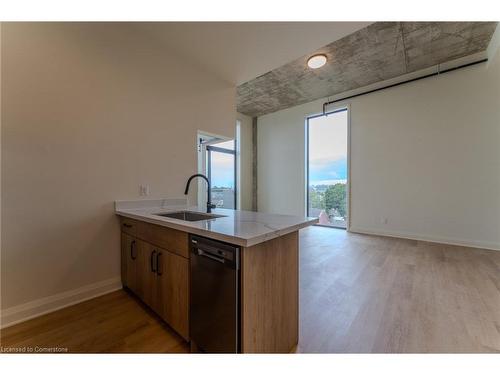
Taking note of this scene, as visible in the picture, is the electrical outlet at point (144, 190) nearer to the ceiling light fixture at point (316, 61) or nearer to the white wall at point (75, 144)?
the white wall at point (75, 144)

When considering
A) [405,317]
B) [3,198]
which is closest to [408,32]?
[405,317]

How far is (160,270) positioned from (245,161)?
5.17m

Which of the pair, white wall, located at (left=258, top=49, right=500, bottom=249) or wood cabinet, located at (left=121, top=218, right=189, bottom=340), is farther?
white wall, located at (left=258, top=49, right=500, bottom=249)

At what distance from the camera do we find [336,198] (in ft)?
16.9

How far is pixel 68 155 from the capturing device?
188 cm

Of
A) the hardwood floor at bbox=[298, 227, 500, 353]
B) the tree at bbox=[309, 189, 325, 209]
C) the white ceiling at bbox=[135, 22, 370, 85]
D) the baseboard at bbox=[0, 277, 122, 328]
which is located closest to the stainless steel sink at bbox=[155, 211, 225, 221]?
the baseboard at bbox=[0, 277, 122, 328]

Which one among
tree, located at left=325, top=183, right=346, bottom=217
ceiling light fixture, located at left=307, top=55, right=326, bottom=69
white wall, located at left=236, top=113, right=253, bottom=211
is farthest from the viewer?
white wall, located at left=236, top=113, right=253, bottom=211

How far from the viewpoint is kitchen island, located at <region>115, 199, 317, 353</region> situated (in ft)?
3.36

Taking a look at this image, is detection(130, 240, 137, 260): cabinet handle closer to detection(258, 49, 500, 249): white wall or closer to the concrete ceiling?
the concrete ceiling

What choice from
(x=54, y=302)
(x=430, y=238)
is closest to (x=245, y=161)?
(x=430, y=238)

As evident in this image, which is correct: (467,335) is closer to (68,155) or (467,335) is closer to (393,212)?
(393,212)

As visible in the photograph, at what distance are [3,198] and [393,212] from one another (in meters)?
5.59

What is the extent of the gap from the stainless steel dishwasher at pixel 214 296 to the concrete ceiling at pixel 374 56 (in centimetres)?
344

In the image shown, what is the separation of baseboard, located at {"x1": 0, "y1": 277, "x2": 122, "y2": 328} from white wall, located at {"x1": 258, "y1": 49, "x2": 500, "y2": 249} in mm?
4712
